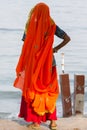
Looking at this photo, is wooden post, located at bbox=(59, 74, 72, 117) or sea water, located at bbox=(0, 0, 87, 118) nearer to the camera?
wooden post, located at bbox=(59, 74, 72, 117)

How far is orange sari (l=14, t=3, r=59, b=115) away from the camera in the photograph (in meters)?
5.83

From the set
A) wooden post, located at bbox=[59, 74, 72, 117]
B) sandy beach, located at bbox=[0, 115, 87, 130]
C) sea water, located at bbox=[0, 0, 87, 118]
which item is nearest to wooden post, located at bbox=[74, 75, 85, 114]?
wooden post, located at bbox=[59, 74, 72, 117]

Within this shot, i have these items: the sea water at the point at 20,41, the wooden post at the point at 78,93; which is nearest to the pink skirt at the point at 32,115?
the wooden post at the point at 78,93

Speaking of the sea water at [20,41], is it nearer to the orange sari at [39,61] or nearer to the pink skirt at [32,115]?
the pink skirt at [32,115]

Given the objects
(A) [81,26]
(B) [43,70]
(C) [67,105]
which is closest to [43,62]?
(B) [43,70]

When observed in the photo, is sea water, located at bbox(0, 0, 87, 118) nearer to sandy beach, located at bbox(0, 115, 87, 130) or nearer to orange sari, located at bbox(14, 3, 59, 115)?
sandy beach, located at bbox(0, 115, 87, 130)

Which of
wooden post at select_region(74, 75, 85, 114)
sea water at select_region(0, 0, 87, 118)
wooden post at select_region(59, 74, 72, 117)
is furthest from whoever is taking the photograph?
sea water at select_region(0, 0, 87, 118)

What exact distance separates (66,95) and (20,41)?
357 inches

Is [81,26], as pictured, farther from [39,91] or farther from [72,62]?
[39,91]

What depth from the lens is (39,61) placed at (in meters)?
5.84

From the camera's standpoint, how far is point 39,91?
5879 millimetres

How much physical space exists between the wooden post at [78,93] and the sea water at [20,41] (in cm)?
101

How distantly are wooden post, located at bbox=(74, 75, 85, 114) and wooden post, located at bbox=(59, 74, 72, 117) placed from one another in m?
0.12

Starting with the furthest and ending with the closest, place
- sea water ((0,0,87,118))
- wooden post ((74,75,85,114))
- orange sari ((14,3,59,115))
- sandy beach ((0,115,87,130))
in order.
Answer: sea water ((0,0,87,118)) → wooden post ((74,75,85,114)) → sandy beach ((0,115,87,130)) → orange sari ((14,3,59,115))
